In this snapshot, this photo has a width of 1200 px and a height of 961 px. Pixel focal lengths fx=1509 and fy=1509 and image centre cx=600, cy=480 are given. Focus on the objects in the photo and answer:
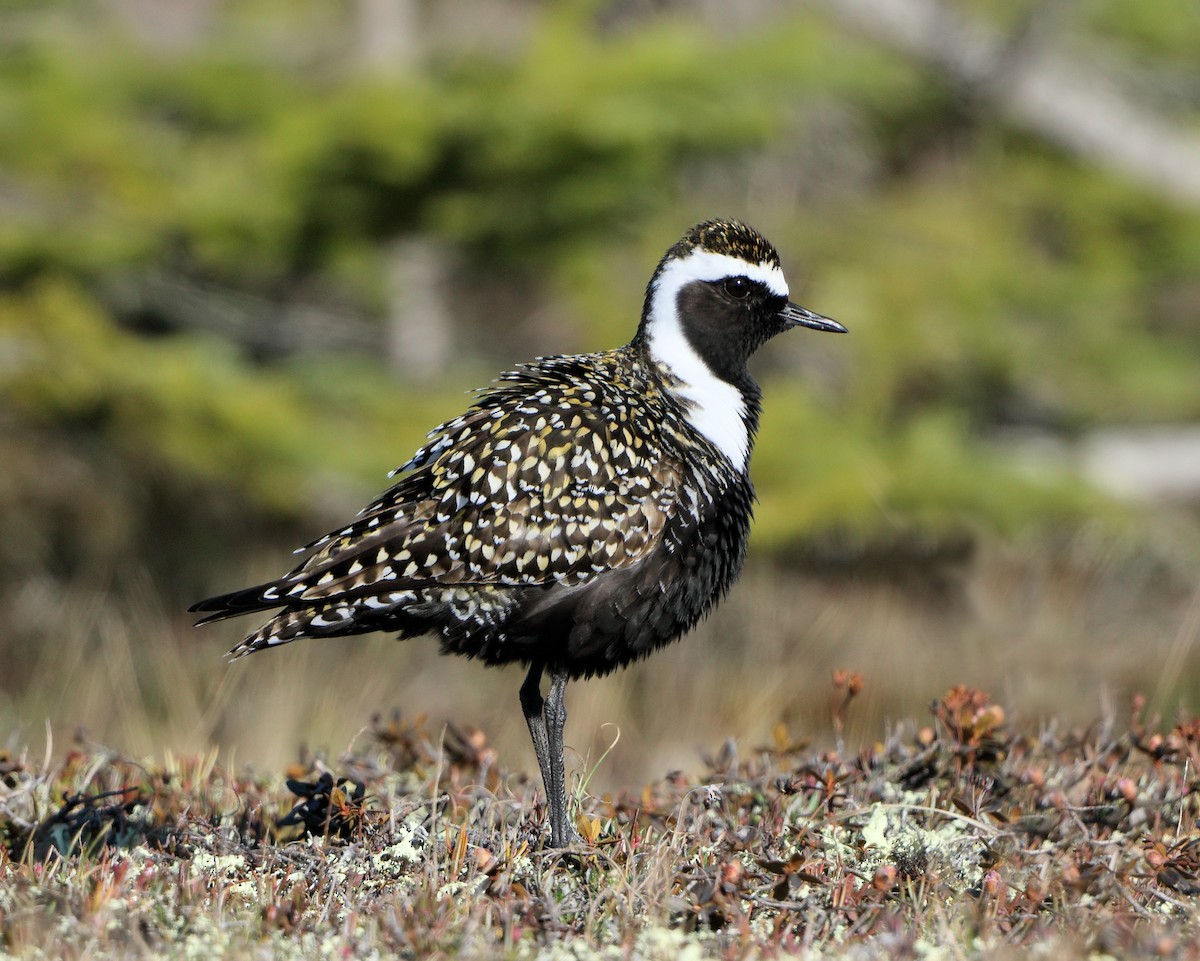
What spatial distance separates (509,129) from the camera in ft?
33.6

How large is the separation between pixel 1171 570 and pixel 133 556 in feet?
29.8

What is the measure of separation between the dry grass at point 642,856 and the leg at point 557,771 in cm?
12

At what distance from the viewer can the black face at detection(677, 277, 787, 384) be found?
17.7ft

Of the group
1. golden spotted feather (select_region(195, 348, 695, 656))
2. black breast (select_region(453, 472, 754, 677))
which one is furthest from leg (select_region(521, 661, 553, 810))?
golden spotted feather (select_region(195, 348, 695, 656))

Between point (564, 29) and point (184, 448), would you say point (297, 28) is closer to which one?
point (564, 29)

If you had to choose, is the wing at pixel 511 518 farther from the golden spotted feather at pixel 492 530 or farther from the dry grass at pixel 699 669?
the dry grass at pixel 699 669

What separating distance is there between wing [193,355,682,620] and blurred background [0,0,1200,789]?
108 inches

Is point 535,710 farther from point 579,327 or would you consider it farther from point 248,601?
point 579,327

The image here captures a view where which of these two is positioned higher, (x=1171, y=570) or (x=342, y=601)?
(x=342, y=601)

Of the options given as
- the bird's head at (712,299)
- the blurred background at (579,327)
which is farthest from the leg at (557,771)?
the blurred background at (579,327)

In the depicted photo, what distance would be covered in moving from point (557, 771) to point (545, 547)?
2.27 ft

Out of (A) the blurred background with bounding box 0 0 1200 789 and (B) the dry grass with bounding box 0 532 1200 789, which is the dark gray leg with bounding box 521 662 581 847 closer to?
(B) the dry grass with bounding box 0 532 1200 789

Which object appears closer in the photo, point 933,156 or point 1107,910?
point 1107,910

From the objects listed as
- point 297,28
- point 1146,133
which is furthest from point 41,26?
point 1146,133
